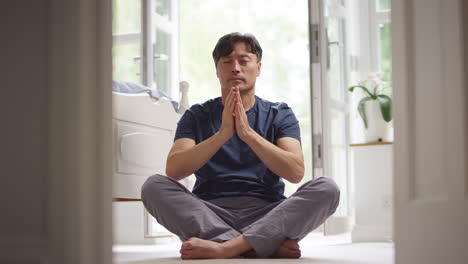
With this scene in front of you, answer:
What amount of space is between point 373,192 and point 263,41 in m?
5.25

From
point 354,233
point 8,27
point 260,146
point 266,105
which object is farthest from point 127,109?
point 8,27

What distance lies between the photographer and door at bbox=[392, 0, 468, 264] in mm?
919

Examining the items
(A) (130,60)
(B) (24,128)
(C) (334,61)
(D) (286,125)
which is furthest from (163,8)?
(B) (24,128)

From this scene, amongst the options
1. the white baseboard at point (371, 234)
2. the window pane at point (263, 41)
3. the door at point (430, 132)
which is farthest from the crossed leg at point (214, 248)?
the window pane at point (263, 41)

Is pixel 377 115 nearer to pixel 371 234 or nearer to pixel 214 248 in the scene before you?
pixel 371 234

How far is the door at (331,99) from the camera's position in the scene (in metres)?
3.34

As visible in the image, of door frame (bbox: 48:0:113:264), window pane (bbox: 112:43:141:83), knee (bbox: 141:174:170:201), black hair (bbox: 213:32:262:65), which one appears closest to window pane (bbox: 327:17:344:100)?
window pane (bbox: 112:43:141:83)

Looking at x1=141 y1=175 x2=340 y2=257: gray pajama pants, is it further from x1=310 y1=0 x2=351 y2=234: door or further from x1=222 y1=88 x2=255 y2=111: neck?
x1=310 y1=0 x2=351 y2=234: door

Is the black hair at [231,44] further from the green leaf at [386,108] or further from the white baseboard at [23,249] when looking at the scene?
the white baseboard at [23,249]

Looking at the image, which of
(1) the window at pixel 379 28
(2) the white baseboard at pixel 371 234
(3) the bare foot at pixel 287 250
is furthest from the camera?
(1) the window at pixel 379 28

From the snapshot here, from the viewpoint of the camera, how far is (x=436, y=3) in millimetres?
960

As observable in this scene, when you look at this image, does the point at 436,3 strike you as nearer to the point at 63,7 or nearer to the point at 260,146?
the point at 63,7

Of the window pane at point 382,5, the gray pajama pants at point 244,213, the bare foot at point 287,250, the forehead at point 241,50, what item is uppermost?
the window pane at point 382,5

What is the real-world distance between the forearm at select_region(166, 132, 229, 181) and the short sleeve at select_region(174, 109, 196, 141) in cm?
9
